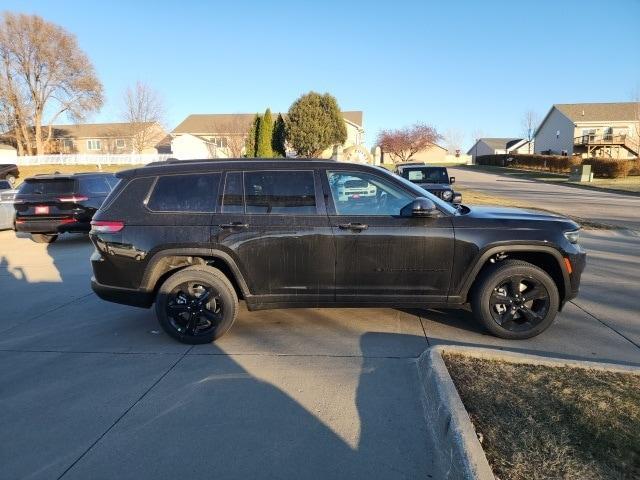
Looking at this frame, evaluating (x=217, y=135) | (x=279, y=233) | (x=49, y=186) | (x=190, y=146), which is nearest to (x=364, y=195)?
(x=279, y=233)

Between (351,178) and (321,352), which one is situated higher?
(351,178)

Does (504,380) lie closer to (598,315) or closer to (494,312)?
(494,312)

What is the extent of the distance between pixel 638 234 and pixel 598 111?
58270mm

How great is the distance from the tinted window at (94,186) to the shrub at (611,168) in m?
38.9

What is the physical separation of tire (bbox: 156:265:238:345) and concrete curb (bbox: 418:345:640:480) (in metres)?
1.98

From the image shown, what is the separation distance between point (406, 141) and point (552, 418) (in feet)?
236

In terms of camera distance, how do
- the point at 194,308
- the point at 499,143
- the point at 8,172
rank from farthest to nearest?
the point at 499,143
the point at 8,172
the point at 194,308

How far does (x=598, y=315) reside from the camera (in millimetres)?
5402

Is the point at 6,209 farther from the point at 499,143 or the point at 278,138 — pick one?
the point at 499,143

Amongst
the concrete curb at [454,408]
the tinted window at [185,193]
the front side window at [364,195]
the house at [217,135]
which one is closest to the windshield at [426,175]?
the front side window at [364,195]

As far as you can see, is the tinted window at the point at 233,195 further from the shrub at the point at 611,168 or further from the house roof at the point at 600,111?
the house roof at the point at 600,111

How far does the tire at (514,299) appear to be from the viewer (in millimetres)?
4590

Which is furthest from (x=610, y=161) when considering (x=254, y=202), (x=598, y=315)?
(x=254, y=202)

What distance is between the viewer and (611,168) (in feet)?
123
